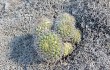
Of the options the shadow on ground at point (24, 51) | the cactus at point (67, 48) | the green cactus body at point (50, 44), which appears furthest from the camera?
the shadow on ground at point (24, 51)

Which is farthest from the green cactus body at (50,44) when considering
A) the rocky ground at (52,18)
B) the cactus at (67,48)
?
the rocky ground at (52,18)

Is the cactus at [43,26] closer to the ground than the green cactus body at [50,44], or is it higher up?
higher up

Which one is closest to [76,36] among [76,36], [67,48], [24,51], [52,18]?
[76,36]

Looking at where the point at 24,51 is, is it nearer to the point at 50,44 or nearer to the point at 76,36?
the point at 50,44

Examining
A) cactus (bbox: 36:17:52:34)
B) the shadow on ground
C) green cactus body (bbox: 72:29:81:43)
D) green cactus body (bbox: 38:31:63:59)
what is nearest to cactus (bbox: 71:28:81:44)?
green cactus body (bbox: 72:29:81:43)

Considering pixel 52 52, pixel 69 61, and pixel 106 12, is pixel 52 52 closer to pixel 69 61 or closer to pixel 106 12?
pixel 69 61

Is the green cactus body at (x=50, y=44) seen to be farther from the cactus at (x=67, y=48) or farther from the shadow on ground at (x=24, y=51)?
the shadow on ground at (x=24, y=51)

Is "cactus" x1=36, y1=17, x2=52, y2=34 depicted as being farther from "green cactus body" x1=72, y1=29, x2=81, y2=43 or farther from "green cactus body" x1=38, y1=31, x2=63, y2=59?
"green cactus body" x1=72, y1=29, x2=81, y2=43

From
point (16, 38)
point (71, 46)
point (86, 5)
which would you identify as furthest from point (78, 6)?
point (16, 38)
